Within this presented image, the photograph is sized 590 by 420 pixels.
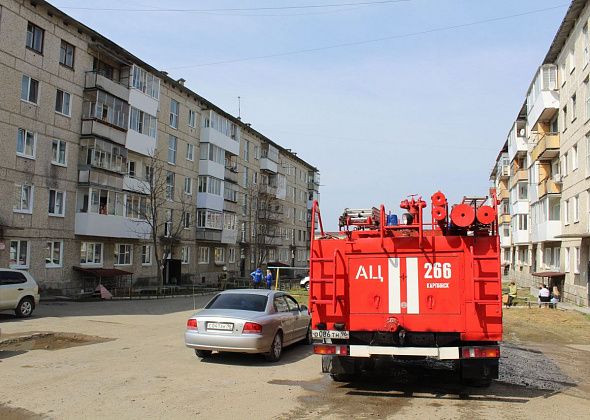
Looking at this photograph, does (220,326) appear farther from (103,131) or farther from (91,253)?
(103,131)

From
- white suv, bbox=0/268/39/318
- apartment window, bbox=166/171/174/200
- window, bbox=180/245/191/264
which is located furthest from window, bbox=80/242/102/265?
white suv, bbox=0/268/39/318

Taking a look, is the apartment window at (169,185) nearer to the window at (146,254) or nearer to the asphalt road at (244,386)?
the window at (146,254)

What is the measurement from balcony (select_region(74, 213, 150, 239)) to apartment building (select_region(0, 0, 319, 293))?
0.07 metres

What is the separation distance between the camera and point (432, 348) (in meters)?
7.21

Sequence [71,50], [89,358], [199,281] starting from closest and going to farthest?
[89,358] → [71,50] → [199,281]

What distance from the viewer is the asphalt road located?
6.60 metres

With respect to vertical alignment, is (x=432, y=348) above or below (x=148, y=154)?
Answer: below

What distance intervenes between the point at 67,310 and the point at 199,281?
22901 millimetres

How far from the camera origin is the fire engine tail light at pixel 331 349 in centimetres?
755

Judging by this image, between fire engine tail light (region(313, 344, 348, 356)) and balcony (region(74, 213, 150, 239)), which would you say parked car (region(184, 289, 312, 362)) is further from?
balcony (region(74, 213, 150, 239))

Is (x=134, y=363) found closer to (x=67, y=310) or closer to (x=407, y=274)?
(x=407, y=274)

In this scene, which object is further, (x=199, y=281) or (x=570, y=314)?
(x=199, y=281)

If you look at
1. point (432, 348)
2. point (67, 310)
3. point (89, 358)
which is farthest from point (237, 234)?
point (432, 348)

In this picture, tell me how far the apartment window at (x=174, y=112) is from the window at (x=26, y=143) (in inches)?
579
